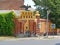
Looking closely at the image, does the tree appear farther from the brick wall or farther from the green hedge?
the brick wall

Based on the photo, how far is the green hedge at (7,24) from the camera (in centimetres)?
4662

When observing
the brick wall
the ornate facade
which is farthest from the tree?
the brick wall

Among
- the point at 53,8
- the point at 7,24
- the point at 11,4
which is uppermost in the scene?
the point at 53,8

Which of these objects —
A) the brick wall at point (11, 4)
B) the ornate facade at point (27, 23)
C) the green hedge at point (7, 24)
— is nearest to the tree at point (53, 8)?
the ornate facade at point (27, 23)

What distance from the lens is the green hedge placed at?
46.6 meters

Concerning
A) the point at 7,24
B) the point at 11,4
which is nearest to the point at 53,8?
the point at 7,24

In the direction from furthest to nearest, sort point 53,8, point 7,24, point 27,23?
point 53,8 < point 27,23 < point 7,24

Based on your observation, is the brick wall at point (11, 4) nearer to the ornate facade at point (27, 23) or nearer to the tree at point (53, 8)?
the tree at point (53, 8)

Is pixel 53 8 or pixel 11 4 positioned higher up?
pixel 53 8

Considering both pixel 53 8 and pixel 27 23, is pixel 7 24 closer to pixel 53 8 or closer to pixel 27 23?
pixel 27 23

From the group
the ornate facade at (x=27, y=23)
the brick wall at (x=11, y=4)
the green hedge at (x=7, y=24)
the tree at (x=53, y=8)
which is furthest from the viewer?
the brick wall at (x=11, y=4)

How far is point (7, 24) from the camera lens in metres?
46.9

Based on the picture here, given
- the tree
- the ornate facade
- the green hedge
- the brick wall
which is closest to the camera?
the green hedge

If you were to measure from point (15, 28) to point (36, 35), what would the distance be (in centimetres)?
383
